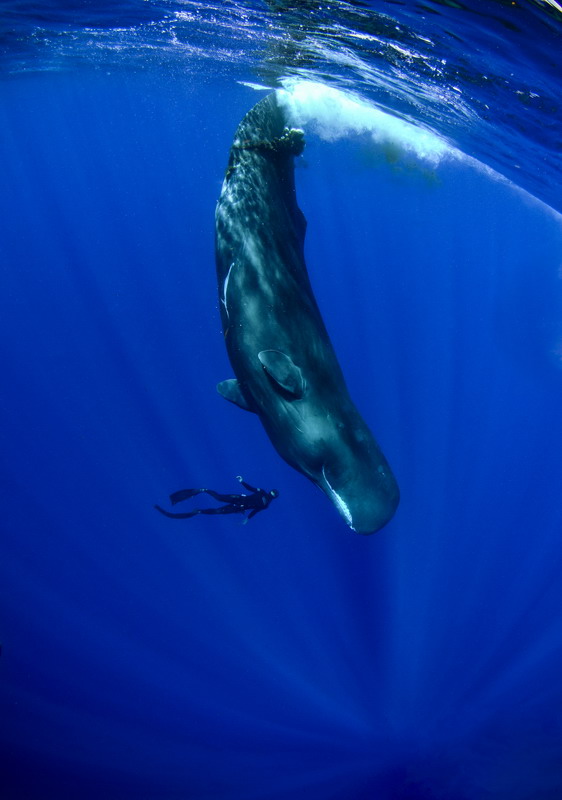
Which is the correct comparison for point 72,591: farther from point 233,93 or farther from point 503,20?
point 233,93

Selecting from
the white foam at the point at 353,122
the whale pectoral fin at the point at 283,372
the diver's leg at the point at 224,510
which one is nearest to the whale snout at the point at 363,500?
the whale pectoral fin at the point at 283,372

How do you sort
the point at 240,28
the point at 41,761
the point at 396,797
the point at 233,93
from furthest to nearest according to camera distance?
the point at 233,93 → the point at 41,761 → the point at 240,28 → the point at 396,797

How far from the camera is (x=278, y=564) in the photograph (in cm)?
Result: 1616

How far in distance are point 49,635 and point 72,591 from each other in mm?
1453

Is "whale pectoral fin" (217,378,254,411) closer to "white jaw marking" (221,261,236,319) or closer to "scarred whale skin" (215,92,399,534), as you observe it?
"scarred whale skin" (215,92,399,534)

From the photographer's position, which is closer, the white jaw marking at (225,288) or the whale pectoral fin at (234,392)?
the white jaw marking at (225,288)

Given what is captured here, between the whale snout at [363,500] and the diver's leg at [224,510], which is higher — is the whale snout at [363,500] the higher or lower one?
the lower one

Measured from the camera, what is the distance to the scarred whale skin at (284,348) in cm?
445

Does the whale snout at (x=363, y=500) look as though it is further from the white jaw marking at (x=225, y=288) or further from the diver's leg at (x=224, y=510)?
the diver's leg at (x=224, y=510)

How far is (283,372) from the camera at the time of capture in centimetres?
432

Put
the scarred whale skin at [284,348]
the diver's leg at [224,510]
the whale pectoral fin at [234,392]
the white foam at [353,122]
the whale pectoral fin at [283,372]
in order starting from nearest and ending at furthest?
1. the whale pectoral fin at [283,372]
2. the scarred whale skin at [284,348]
3. the whale pectoral fin at [234,392]
4. the diver's leg at [224,510]
5. the white foam at [353,122]

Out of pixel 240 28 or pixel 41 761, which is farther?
pixel 41 761

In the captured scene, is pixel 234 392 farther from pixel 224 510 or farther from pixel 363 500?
pixel 363 500

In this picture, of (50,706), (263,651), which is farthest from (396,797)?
(50,706)
